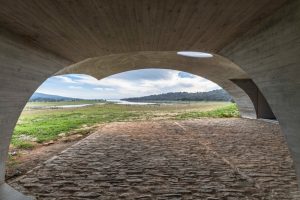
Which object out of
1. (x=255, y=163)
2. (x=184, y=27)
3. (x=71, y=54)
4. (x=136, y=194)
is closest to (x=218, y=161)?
(x=255, y=163)

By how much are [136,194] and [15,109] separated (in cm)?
352

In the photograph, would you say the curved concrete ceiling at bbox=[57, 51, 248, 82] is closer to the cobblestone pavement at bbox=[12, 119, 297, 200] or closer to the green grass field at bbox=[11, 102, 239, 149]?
the green grass field at bbox=[11, 102, 239, 149]

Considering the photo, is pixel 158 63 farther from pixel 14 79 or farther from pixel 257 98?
pixel 14 79

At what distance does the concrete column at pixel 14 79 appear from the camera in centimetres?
521

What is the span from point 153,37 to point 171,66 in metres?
14.4

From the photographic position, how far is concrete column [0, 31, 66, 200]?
17.1 feet

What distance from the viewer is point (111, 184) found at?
605cm

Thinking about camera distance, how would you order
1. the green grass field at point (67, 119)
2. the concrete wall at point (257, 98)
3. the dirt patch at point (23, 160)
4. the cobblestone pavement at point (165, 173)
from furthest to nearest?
the concrete wall at point (257, 98)
the green grass field at point (67, 119)
the dirt patch at point (23, 160)
the cobblestone pavement at point (165, 173)

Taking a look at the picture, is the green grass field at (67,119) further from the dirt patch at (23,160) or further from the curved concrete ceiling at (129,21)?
the curved concrete ceiling at (129,21)

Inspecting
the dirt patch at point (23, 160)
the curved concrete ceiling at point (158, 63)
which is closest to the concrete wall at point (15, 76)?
the dirt patch at point (23, 160)

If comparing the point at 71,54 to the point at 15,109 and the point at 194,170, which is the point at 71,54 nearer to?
the point at 15,109

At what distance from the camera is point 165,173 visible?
6.90 m

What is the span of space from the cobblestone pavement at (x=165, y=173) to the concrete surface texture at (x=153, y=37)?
1.34 m

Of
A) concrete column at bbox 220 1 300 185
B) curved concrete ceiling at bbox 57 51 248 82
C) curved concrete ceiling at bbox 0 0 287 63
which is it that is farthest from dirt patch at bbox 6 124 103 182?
concrete column at bbox 220 1 300 185
